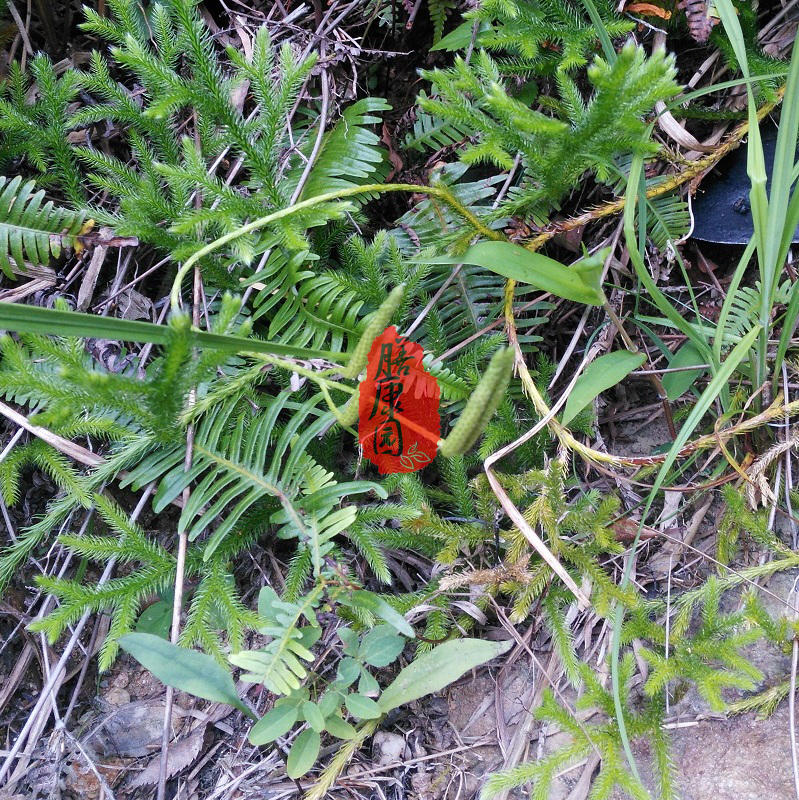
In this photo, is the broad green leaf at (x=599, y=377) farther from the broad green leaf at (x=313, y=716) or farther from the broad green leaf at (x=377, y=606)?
the broad green leaf at (x=313, y=716)

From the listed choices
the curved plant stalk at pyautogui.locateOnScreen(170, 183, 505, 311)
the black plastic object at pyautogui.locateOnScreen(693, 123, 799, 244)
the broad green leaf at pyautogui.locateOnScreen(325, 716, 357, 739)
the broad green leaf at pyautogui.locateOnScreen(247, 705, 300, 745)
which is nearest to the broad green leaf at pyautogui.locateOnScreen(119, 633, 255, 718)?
the broad green leaf at pyautogui.locateOnScreen(247, 705, 300, 745)

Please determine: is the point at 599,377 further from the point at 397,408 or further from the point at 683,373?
the point at 397,408

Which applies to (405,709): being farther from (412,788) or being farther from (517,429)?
(517,429)

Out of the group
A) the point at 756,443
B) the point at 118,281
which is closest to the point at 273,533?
the point at 118,281

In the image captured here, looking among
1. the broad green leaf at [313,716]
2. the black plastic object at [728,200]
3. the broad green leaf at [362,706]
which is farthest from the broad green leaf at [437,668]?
the black plastic object at [728,200]

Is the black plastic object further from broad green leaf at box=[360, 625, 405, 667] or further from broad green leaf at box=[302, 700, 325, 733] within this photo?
broad green leaf at box=[302, 700, 325, 733]

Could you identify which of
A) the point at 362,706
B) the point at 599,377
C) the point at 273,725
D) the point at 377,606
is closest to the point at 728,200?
the point at 599,377
